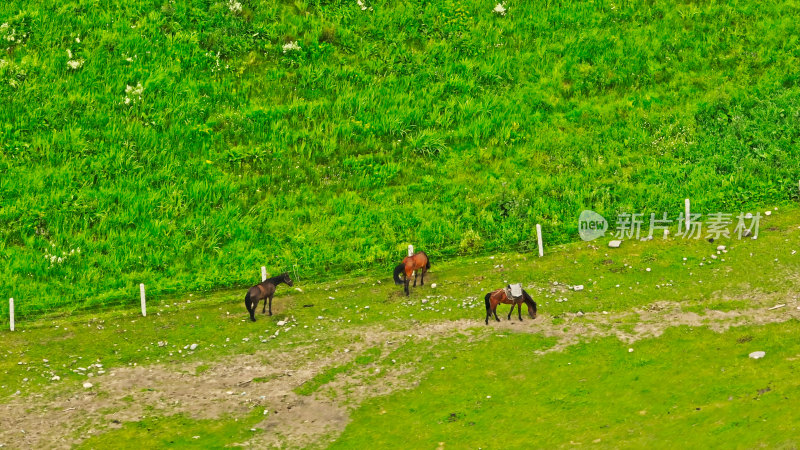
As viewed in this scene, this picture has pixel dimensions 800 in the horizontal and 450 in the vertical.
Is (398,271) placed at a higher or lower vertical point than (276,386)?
higher

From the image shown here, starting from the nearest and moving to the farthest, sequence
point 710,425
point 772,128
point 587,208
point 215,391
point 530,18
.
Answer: point 710,425, point 215,391, point 587,208, point 772,128, point 530,18

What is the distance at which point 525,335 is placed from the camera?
3136 cm

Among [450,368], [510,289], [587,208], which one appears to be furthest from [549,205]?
[450,368]

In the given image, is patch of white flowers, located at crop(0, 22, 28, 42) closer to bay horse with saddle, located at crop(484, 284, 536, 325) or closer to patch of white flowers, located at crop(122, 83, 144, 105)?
patch of white flowers, located at crop(122, 83, 144, 105)

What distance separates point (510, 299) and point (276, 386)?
792cm

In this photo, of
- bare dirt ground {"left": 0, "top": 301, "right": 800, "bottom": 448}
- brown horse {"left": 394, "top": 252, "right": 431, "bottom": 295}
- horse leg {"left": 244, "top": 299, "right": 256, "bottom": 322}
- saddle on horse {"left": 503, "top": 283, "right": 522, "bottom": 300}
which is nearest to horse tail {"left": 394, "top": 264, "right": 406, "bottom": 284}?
brown horse {"left": 394, "top": 252, "right": 431, "bottom": 295}

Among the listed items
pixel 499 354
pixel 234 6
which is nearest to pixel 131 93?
pixel 234 6

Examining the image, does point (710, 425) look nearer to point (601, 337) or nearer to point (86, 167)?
point (601, 337)

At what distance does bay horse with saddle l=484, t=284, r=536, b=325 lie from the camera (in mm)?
31391

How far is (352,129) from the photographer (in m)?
43.3

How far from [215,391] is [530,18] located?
28.8 m

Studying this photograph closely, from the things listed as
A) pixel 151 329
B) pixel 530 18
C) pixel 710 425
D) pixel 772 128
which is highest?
pixel 530 18

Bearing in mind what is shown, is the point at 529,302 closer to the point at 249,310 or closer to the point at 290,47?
the point at 249,310

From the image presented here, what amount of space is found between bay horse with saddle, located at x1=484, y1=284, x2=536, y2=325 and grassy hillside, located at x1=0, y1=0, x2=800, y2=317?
231 inches
